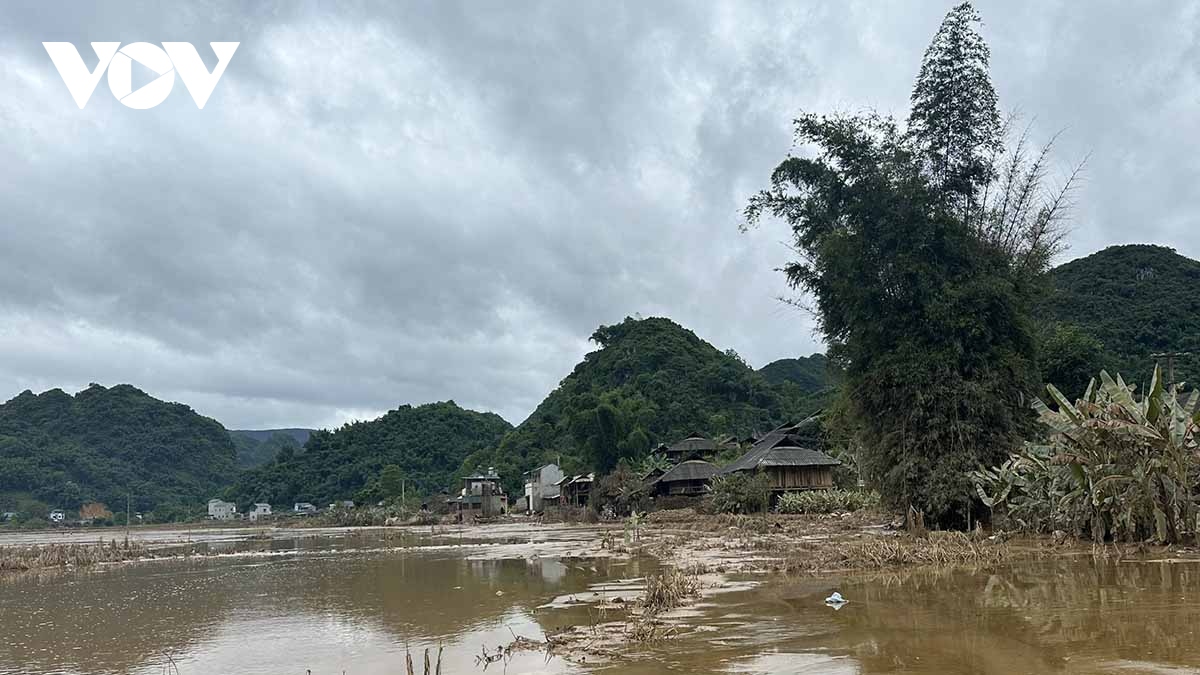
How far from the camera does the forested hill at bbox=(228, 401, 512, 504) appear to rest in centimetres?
8962

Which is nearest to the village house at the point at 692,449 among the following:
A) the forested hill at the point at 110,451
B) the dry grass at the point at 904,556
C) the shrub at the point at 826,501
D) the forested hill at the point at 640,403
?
the forested hill at the point at 640,403

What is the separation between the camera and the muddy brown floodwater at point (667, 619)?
20.8 ft

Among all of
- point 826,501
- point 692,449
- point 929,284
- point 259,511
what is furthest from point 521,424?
point 929,284

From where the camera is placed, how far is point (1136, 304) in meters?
46.0

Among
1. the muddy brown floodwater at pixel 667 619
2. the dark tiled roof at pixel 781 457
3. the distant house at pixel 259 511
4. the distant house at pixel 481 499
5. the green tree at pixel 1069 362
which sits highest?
the green tree at pixel 1069 362

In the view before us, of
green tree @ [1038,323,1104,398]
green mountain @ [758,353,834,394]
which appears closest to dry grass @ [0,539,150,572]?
green tree @ [1038,323,1104,398]

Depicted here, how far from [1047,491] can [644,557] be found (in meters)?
8.23

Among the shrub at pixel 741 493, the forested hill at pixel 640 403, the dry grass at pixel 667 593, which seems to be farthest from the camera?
the forested hill at pixel 640 403

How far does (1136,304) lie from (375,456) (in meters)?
74.0

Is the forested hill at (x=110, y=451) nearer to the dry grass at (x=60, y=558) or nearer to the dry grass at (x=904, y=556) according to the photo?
the dry grass at (x=60, y=558)

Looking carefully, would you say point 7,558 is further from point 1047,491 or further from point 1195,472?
point 1195,472

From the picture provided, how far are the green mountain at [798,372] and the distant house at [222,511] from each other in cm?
5784

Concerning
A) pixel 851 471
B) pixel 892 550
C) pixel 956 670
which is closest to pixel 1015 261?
pixel 892 550

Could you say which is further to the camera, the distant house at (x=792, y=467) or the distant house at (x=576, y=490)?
the distant house at (x=576, y=490)
